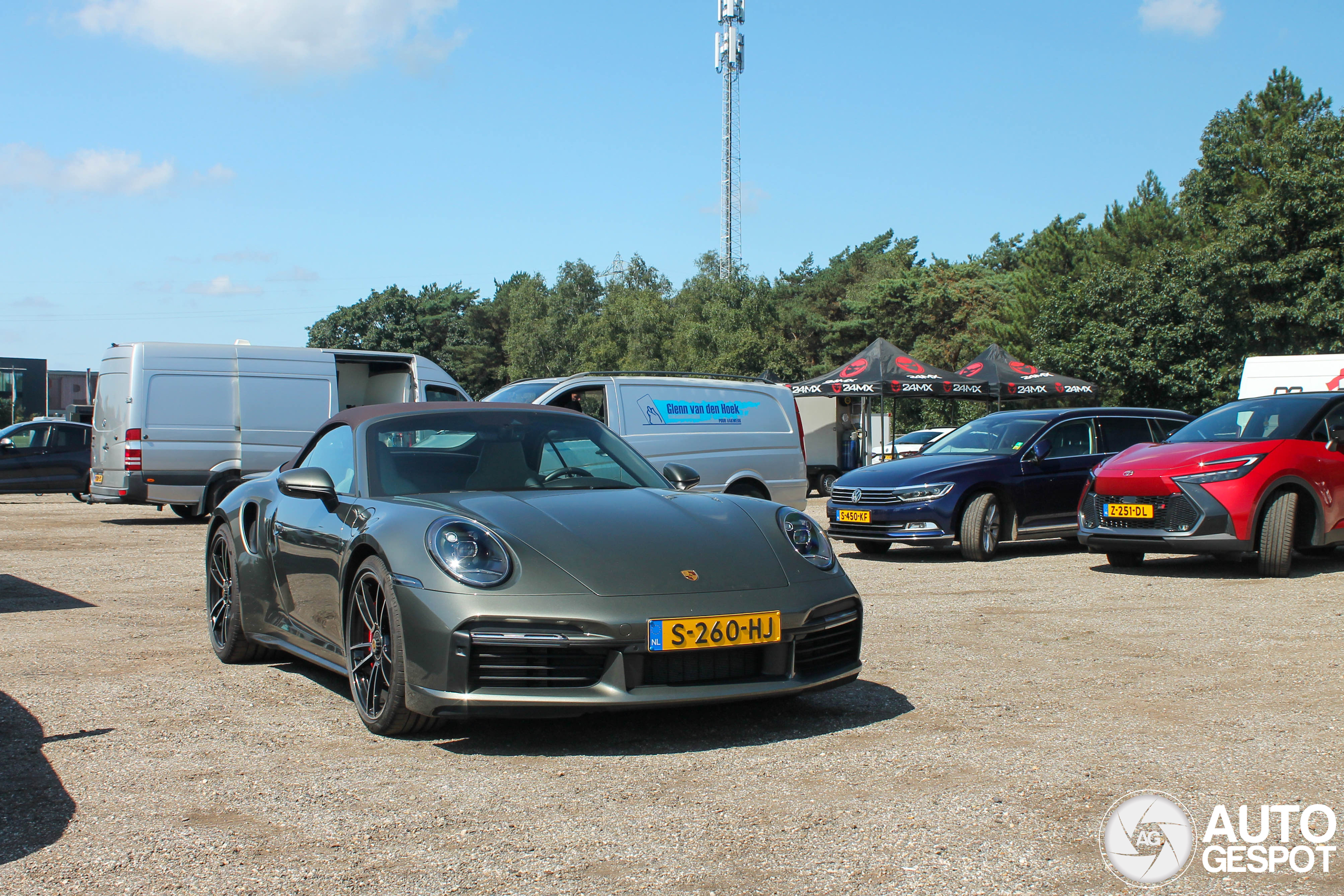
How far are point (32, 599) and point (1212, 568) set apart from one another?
9350mm

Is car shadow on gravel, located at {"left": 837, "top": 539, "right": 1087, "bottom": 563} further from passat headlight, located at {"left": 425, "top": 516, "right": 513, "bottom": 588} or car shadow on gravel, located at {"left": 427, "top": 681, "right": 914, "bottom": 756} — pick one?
passat headlight, located at {"left": 425, "top": 516, "right": 513, "bottom": 588}

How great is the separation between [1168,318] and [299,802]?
106 ft

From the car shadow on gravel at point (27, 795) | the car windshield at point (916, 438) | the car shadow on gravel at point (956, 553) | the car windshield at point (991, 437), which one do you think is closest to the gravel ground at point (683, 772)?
the car shadow on gravel at point (27, 795)

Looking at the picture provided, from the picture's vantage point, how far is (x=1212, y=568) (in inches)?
392

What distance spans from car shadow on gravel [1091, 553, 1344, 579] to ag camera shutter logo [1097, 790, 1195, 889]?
21.4 feet

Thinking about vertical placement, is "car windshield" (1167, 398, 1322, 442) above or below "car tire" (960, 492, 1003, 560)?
above

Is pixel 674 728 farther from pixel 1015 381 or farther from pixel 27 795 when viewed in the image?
pixel 1015 381

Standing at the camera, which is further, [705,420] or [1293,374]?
[1293,374]

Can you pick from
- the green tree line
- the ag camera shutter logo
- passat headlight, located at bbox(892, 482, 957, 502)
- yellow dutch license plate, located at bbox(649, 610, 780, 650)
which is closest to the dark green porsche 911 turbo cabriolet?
yellow dutch license plate, located at bbox(649, 610, 780, 650)

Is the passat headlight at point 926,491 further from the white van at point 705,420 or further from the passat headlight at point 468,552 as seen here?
the passat headlight at point 468,552

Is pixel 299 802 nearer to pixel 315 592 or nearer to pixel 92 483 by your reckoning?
pixel 315 592

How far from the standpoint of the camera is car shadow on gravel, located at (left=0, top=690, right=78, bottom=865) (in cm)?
308

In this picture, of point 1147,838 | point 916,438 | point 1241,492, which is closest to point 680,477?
point 1147,838

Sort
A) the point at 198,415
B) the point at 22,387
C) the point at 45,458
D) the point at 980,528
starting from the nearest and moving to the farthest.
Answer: the point at 980,528 → the point at 198,415 → the point at 45,458 → the point at 22,387
